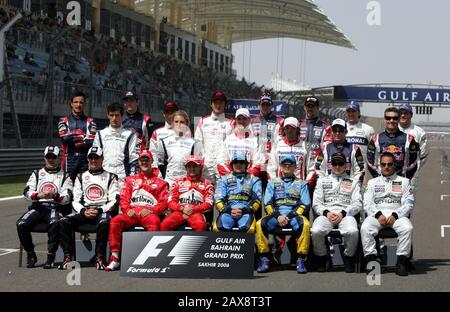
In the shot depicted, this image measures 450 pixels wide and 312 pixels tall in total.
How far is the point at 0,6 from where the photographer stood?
30.7 metres

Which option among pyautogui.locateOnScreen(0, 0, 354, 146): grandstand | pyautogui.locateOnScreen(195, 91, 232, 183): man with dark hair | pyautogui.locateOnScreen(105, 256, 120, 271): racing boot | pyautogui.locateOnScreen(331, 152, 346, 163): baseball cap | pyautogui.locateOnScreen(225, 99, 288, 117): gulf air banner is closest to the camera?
pyautogui.locateOnScreen(105, 256, 120, 271): racing boot

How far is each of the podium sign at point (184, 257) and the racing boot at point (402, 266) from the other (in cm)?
169

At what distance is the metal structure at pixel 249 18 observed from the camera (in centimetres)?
5244

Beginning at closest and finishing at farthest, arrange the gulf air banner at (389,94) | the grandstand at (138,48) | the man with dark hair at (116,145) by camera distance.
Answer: the man with dark hair at (116,145) < the grandstand at (138,48) < the gulf air banner at (389,94)

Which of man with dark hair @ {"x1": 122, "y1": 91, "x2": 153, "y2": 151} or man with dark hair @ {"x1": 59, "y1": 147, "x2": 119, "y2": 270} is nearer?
man with dark hair @ {"x1": 59, "y1": 147, "x2": 119, "y2": 270}

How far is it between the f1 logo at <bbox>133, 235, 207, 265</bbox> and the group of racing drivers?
2.09 ft

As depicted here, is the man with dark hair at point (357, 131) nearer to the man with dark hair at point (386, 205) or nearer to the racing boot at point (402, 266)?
the man with dark hair at point (386, 205)

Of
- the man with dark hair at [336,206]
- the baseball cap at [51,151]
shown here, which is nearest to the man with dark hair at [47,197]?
the baseball cap at [51,151]

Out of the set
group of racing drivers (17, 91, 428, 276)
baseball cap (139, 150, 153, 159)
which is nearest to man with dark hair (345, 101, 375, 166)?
group of racing drivers (17, 91, 428, 276)

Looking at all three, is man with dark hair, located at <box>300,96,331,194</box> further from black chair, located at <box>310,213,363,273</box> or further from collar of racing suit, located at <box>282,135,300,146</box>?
black chair, located at <box>310,213,363,273</box>

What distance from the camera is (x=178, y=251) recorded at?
8945 millimetres

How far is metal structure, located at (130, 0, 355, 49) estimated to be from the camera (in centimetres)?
5244
